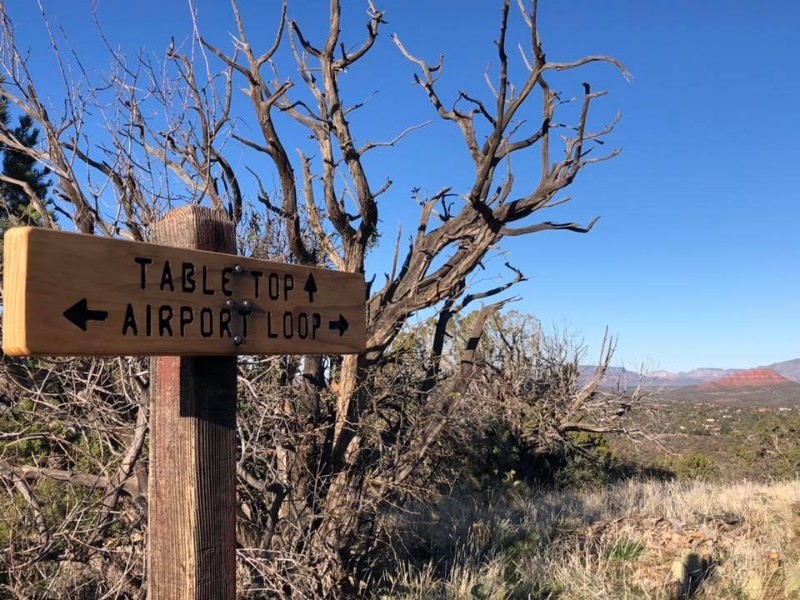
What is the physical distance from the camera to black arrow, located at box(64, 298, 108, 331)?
1.88m

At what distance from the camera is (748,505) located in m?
8.00

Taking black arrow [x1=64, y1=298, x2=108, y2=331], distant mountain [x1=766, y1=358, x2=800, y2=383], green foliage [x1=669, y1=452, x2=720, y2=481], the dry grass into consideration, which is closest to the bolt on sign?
black arrow [x1=64, y1=298, x2=108, y2=331]

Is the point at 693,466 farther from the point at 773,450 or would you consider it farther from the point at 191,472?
the point at 191,472

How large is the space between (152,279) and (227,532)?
90 centimetres

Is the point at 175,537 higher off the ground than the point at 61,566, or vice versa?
the point at 175,537

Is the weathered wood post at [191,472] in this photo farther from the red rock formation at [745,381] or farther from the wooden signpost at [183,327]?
the red rock formation at [745,381]

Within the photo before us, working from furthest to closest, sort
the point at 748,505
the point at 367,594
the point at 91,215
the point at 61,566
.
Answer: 1. the point at 748,505
2. the point at 367,594
3. the point at 91,215
4. the point at 61,566

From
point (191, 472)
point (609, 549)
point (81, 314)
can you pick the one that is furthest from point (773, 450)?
point (81, 314)

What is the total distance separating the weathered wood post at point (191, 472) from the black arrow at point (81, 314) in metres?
0.43

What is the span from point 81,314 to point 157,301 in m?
0.23

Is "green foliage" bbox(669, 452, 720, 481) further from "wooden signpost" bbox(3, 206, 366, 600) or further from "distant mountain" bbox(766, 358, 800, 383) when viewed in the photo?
"distant mountain" bbox(766, 358, 800, 383)

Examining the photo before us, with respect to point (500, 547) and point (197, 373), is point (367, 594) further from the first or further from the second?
point (197, 373)

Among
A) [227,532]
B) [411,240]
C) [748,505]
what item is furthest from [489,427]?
[227,532]

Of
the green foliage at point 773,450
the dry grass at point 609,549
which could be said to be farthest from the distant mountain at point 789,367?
the dry grass at point 609,549
